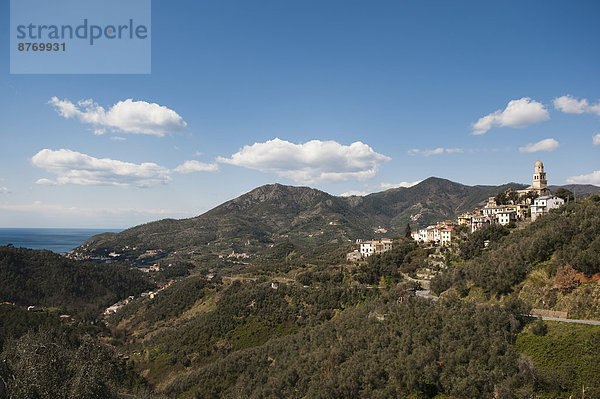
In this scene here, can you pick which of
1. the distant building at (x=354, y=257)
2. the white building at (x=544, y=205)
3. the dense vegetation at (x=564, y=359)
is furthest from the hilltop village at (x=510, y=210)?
the dense vegetation at (x=564, y=359)

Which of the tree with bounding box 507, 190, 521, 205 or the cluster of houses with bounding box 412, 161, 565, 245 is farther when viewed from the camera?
the tree with bounding box 507, 190, 521, 205

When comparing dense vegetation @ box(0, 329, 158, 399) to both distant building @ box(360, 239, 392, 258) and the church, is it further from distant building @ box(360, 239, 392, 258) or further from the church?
the church

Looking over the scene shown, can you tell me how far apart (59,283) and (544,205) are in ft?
489

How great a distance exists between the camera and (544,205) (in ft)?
193

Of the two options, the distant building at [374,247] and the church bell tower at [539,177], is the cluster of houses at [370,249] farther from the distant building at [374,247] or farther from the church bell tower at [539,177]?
the church bell tower at [539,177]

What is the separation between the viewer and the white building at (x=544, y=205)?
57812 millimetres

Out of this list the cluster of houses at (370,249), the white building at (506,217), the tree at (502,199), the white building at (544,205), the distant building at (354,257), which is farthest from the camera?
the distant building at (354,257)

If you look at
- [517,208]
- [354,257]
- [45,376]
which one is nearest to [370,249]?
[354,257]

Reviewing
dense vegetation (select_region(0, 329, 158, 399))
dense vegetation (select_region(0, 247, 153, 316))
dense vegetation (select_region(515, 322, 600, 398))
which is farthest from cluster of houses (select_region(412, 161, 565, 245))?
dense vegetation (select_region(0, 247, 153, 316))

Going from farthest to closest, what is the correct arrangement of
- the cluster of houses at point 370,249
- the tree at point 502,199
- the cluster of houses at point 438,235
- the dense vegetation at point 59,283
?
the dense vegetation at point 59,283
the cluster of houses at point 370,249
the tree at point 502,199
the cluster of houses at point 438,235

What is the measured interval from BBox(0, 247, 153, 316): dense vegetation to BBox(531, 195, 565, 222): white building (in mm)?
122025

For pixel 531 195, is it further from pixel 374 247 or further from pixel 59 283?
pixel 59 283

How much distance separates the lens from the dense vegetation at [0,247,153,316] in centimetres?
11331

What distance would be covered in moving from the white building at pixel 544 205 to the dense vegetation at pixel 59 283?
122 m
